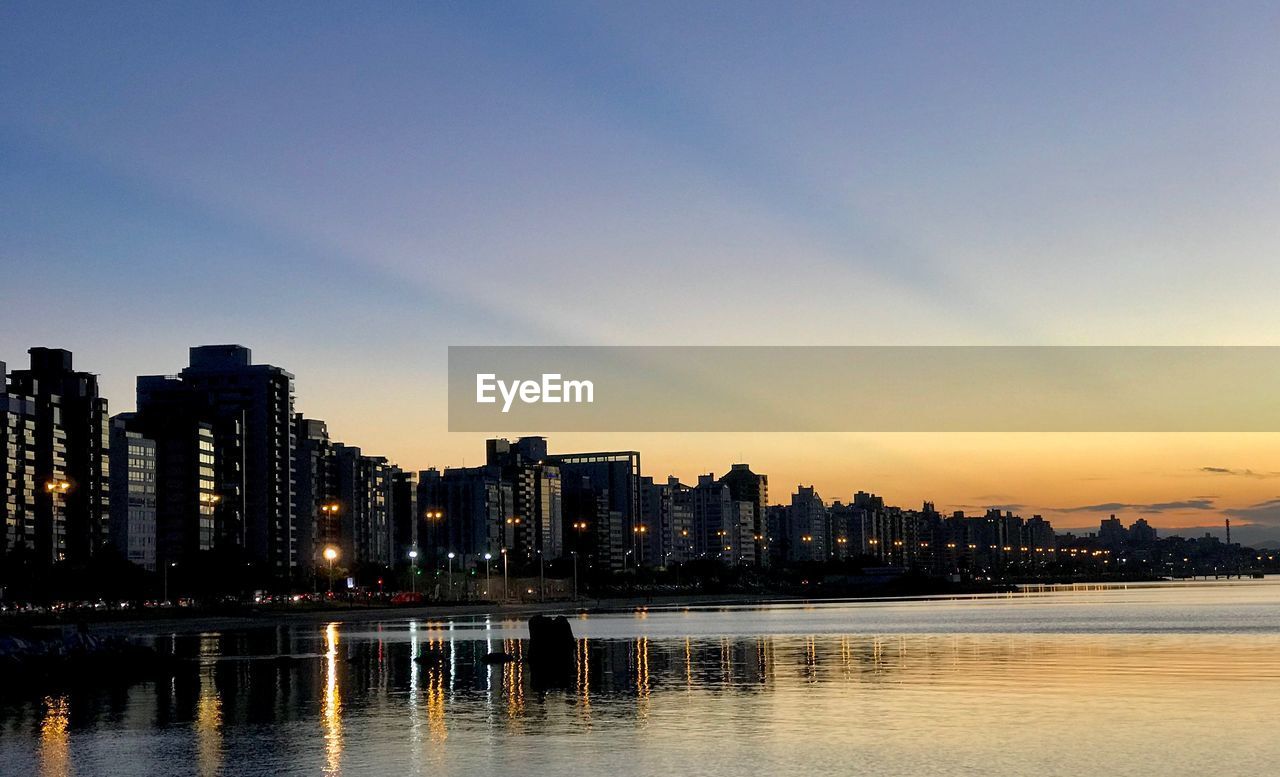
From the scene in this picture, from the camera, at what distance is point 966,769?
30688mm

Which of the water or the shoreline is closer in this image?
the water

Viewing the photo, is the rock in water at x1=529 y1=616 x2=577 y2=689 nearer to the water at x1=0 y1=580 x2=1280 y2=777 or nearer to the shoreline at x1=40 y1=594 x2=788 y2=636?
the water at x1=0 y1=580 x2=1280 y2=777

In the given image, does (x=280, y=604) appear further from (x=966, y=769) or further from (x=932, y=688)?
(x=966, y=769)

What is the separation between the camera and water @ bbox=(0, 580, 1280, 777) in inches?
1268

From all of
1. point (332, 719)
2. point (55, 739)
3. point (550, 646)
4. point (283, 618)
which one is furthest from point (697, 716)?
point (283, 618)

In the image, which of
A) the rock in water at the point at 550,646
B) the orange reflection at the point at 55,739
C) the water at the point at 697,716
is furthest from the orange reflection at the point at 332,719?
the rock in water at the point at 550,646

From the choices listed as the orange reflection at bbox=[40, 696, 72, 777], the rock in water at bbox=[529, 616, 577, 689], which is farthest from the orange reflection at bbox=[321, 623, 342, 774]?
the rock in water at bbox=[529, 616, 577, 689]

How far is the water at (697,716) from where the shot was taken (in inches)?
1268

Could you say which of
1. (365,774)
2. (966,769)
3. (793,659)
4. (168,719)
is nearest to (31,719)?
(168,719)

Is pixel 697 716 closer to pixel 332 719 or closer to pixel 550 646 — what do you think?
pixel 332 719

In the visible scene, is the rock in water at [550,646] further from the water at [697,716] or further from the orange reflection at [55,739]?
the orange reflection at [55,739]

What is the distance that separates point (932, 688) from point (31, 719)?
28.0 meters

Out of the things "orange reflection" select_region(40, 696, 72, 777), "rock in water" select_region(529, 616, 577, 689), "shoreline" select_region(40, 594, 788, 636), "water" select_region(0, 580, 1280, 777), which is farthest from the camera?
"shoreline" select_region(40, 594, 788, 636)

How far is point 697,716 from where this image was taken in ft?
136
